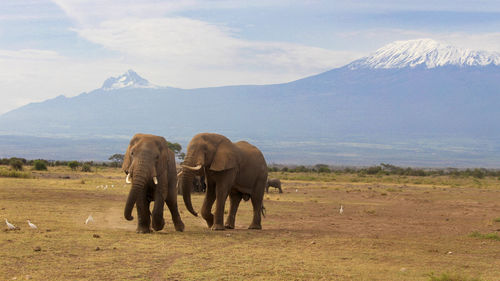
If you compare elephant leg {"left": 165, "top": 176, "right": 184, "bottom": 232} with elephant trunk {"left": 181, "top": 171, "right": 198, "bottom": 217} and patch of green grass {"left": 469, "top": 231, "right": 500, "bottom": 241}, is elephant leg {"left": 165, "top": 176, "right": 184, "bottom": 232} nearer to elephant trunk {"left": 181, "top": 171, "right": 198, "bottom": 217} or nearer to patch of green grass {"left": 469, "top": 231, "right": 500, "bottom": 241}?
elephant trunk {"left": 181, "top": 171, "right": 198, "bottom": 217}

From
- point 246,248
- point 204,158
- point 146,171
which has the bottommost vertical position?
point 246,248

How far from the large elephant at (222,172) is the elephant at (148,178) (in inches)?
26.3

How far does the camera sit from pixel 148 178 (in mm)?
17016

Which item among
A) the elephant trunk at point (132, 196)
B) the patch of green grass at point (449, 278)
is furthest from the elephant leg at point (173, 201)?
the patch of green grass at point (449, 278)

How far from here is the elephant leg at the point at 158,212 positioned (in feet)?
57.1

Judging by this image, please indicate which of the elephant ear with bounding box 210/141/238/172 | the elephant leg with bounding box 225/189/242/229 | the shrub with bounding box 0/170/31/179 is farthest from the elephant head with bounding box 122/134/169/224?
the shrub with bounding box 0/170/31/179

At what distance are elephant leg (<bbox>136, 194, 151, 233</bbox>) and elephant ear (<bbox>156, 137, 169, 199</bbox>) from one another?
0.50 meters

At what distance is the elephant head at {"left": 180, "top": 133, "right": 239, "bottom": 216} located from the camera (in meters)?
18.7

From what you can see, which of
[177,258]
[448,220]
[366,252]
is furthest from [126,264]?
[448,220]

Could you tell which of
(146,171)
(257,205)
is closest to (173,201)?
(146,171)

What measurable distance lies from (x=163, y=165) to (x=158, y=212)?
1.15m

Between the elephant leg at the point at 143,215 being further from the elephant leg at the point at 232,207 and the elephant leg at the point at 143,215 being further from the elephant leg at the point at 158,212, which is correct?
the elephant leg at the point at 232,207

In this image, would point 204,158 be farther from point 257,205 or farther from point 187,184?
point 257,205

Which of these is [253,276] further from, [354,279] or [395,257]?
[395,257]
